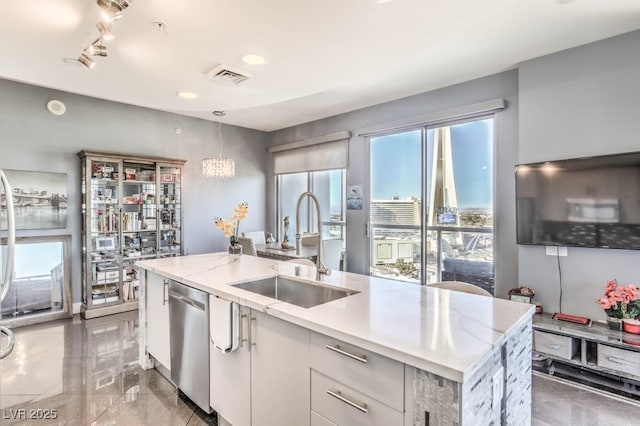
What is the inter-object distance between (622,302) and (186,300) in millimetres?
3379

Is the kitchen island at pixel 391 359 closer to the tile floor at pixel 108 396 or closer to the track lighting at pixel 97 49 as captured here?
the tile floor at pixel 108 396

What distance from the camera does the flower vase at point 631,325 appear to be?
267 cm

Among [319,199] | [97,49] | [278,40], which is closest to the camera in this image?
[97,49]

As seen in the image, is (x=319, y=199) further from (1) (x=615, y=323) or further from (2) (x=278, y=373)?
(2) (x=278, y=373)

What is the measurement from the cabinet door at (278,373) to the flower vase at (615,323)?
9.03 ft

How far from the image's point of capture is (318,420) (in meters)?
1.45

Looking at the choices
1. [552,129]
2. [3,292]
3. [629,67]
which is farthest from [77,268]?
[629,67]

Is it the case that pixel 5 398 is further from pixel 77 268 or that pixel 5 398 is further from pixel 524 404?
pixel 524 404

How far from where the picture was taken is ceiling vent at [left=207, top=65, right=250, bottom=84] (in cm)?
266

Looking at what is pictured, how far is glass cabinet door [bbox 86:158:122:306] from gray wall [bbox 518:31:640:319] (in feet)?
16.4

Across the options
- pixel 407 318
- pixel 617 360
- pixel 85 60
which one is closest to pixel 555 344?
pixel 617 360

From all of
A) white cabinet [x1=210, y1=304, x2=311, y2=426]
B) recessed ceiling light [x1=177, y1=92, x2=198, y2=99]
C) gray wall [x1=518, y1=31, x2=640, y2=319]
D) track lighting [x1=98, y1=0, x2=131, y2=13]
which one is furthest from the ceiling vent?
gray wall [x1=518, y1=31, x2=640, y2=319]

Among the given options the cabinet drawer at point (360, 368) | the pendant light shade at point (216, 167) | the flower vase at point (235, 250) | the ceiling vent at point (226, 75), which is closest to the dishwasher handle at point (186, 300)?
the flower vase at point (235, 250)

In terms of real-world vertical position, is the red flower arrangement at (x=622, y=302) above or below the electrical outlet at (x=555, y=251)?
below
